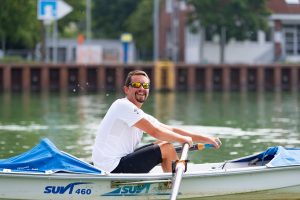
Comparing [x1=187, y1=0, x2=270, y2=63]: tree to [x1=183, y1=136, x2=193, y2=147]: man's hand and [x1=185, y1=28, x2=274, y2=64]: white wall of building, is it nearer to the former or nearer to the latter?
[x1=185, y1=28, x2=274, y2=64]: white wall of building

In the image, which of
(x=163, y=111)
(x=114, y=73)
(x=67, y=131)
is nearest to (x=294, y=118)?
(x=163, y=111)

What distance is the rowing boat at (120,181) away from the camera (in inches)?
482

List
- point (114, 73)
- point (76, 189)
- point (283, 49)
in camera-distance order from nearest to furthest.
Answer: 1. point (76, 189)
2. point (114, 73)
3. point (283, 49)

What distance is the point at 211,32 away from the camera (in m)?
65.3

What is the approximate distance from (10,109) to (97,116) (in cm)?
524

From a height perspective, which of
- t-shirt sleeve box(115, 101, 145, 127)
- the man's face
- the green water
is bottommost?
the green water

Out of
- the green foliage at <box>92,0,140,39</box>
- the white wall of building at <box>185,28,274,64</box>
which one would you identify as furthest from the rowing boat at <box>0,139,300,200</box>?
the green foliage at <box>92,0,140,39</box>

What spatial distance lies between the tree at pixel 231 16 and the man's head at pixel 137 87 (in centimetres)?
5016

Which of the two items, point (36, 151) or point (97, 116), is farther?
point (97, 116)

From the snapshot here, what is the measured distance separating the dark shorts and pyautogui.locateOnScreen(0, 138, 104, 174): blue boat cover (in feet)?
1.27

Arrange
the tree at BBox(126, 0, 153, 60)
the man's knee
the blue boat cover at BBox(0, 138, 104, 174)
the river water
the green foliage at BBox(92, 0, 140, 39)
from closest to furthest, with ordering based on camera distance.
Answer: the blue boat cover at BBox(0, 138, 104, 174), the man's knee, the river water, the tree at BBox(126, 0, 153, 60), the green foliage at BBox(92, 0, 140, 39)

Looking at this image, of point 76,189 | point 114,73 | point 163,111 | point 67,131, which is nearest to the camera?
point 76,189

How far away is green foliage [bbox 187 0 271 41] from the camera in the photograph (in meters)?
62.7

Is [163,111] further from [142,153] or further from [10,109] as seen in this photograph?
[142,153]
